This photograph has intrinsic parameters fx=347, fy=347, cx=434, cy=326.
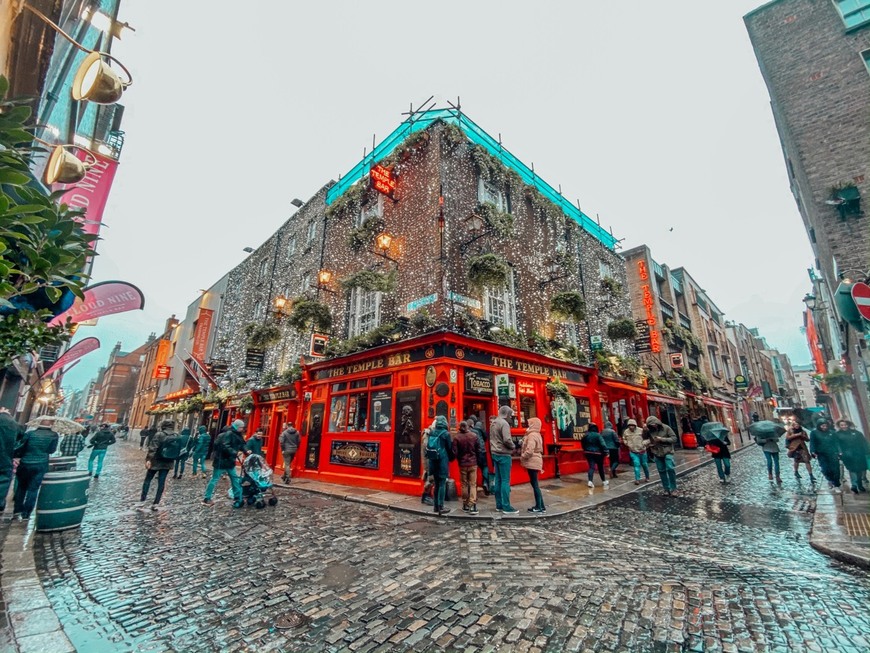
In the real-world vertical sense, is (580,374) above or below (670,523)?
above

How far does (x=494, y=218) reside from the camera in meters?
12.8

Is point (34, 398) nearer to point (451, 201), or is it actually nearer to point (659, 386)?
point (451, 201)

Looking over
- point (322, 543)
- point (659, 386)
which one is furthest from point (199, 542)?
point (659, 386)

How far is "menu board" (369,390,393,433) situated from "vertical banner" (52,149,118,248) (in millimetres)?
8106

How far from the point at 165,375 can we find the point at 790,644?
3909 centimetres

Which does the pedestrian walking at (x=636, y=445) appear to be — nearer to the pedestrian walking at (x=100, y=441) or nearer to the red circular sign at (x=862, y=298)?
the red circular sign at (x=862, y=298)

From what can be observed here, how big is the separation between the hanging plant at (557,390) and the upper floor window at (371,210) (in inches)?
385

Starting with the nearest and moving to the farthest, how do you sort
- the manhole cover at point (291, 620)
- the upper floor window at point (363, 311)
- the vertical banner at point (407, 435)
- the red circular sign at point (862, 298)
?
the manhole cover at point (291, 620) → the red circular sign at point (862, 298) → the vertical banner at point (407, 435) → the upper floor window at point (363, 311)

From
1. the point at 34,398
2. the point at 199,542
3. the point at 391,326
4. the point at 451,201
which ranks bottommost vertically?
the point at 199,542

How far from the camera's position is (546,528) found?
21.4ft

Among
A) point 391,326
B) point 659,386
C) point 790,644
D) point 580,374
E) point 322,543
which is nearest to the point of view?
point 790,644

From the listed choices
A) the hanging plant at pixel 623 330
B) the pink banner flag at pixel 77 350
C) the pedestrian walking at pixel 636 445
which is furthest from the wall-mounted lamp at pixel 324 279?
the hanging plant at pixel 623 330

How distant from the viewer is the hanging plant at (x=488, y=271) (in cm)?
1102

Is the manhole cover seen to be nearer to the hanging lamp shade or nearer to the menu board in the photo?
the hanging lamp shade
